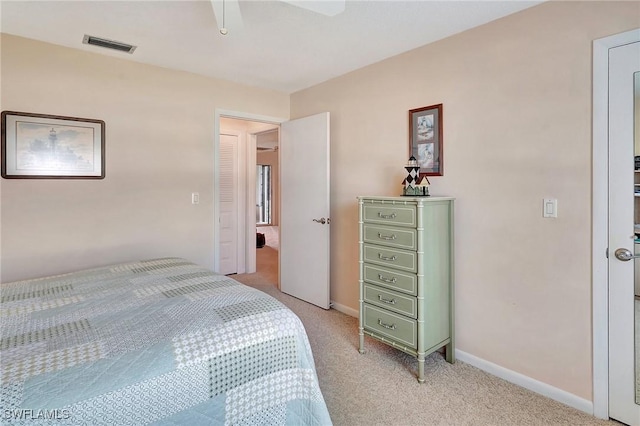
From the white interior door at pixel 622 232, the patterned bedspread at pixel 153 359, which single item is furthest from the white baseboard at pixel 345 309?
the white interior door at pixel 622 232

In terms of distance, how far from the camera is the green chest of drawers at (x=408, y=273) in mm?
2117

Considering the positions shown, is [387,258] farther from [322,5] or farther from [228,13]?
[228,13]

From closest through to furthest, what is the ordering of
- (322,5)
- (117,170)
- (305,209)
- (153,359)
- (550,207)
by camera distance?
(153,359) < (322,5) < (550,207) < (117,170) < (305,209)

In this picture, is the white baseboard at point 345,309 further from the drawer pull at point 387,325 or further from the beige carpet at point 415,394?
the drawer pull at point 387,325

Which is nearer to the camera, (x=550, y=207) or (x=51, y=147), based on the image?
(x=550, y=207)

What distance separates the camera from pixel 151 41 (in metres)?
2.47

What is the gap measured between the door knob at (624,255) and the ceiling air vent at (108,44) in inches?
138

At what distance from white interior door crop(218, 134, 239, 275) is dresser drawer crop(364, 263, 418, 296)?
271cm

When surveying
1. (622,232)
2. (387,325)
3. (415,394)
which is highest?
(622,232)

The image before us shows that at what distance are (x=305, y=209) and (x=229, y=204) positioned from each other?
156cm

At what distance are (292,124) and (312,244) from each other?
4.48ft

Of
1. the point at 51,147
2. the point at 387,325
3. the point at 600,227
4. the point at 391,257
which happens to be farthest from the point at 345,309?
the point at 51,147

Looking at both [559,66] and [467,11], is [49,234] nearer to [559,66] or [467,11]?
[467,11]

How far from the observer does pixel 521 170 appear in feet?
6.71
